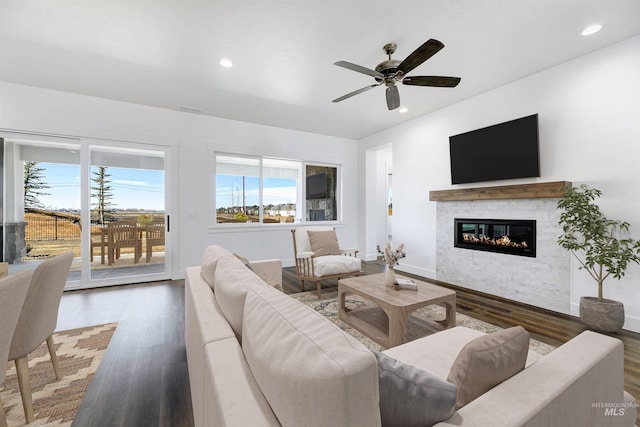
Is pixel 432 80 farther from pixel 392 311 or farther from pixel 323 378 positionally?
pixel 323 378

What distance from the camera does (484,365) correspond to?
76 centimetres

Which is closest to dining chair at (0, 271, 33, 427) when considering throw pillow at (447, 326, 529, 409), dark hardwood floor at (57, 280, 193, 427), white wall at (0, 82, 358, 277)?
dark hardwood floor at (57, 280, 193, 427)

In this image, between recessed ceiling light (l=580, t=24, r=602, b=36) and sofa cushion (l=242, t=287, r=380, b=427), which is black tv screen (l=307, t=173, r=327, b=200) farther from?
sofa cushion (l=242, t=287, r=380, b=427)

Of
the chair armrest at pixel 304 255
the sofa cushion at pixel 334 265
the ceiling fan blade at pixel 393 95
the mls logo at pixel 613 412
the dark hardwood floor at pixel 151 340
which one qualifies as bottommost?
the dark hardwood floor at pixel 151 340

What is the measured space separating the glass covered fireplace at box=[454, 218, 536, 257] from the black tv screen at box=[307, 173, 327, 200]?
286cm

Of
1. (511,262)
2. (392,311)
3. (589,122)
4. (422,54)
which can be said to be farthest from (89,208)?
(589,122)

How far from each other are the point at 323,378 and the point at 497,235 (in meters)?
3.95

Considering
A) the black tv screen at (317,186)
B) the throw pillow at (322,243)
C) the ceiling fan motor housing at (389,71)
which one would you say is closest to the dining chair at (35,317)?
the throw pillow at (322,243)

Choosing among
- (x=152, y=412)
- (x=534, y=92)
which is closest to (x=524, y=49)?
(x=534, y=92)

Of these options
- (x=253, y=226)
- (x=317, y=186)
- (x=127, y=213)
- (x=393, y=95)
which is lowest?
(x=253, y=226)

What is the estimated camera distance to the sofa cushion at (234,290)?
1.07 m

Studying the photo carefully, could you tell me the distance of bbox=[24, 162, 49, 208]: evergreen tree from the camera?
363 centimetres

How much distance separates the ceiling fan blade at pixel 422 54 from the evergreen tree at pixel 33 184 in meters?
5.00

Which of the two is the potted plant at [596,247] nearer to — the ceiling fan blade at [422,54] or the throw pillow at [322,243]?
the ceiling fan blade at [422,54]
